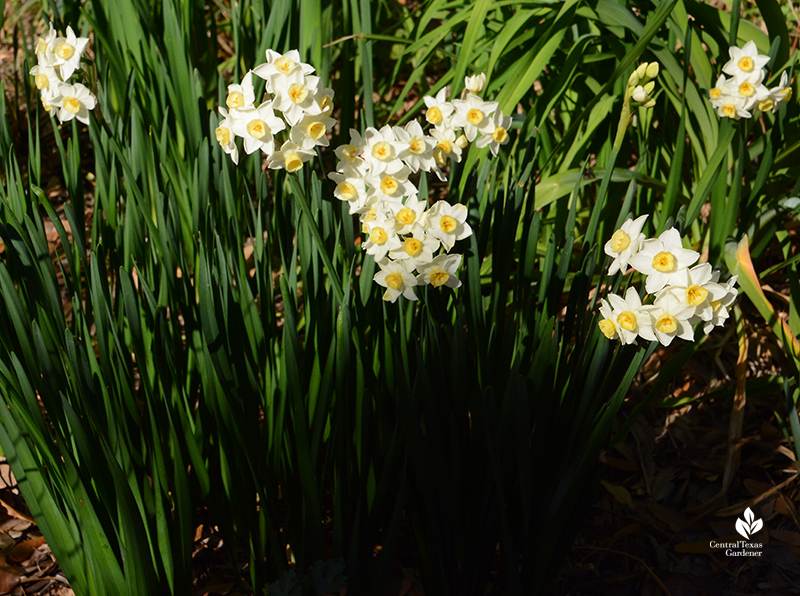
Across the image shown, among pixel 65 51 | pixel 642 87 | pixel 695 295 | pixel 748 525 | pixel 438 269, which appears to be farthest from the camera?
pixel 748 525

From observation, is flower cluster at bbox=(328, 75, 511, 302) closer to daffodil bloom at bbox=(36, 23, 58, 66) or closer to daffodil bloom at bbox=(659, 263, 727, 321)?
daffodil bloom at bbox=(659, 263, 727, 321)

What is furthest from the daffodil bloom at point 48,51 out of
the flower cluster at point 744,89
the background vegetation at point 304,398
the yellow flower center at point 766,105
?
the yellow flower center at point 766,105

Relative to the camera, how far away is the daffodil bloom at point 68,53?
135 cm

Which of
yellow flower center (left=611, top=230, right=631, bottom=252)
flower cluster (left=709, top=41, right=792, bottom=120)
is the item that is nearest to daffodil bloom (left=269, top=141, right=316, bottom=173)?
yellow flower center (left=611, top=230, right=631, bottom=252)

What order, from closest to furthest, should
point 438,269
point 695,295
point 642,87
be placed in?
point 695,295 → point 438,269 → point 642,87

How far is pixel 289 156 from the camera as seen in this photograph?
1071 mm

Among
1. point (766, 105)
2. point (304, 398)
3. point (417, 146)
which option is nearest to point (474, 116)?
point (417, 146)

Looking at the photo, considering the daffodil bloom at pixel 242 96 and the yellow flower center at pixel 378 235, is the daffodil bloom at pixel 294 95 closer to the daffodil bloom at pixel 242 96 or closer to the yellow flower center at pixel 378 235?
the daffodil bloom at pixel 242 96

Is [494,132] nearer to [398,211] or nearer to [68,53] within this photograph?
[398,211]

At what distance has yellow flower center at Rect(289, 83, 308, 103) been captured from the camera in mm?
1016

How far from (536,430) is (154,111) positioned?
153 cm

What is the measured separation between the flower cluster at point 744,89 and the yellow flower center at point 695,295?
76 cm

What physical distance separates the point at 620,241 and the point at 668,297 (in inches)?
4.9

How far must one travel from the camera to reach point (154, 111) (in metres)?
1.92
